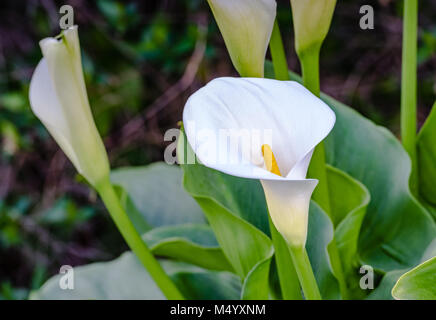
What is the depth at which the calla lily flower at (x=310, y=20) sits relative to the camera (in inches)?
14.8

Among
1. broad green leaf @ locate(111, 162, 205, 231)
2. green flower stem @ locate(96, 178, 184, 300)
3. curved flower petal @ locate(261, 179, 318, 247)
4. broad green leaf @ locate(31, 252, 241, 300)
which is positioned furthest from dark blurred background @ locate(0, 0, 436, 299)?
curved flower petal @ locate(261, 179, 318, 247)

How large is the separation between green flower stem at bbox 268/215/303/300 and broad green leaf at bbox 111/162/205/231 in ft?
0.70

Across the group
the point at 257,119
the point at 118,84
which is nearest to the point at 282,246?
the point at 257,119

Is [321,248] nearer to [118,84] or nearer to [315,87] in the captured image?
[315,87]

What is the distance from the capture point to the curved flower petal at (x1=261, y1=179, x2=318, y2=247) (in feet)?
1.01

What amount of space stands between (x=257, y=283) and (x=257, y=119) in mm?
151

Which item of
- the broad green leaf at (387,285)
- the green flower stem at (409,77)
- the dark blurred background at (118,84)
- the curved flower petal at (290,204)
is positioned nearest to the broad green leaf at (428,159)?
the green flower stem at (409,77)

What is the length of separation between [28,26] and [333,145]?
90 centimetres

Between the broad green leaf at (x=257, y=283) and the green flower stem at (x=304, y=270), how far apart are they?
49mm

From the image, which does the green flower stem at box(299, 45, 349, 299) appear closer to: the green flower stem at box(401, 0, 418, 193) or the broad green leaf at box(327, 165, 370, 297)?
the broad green leaf at box(327, 165, 370, 297)

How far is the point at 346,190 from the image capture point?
0.49m

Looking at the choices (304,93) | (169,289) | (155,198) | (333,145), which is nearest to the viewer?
(304,93)
